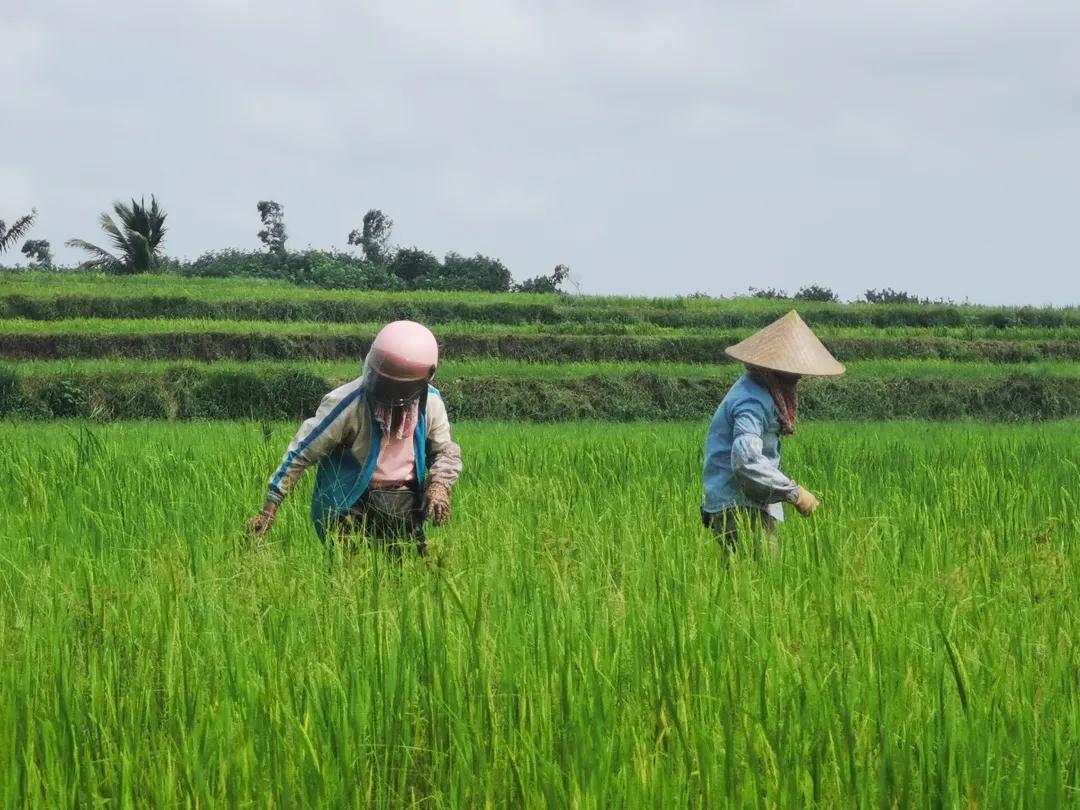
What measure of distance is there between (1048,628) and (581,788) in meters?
1.55

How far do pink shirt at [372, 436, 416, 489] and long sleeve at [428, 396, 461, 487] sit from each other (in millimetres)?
74

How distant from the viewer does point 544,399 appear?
14539 millimetres

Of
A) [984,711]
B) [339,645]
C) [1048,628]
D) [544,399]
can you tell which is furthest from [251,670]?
[544,399]

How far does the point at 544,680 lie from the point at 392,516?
1.72 m

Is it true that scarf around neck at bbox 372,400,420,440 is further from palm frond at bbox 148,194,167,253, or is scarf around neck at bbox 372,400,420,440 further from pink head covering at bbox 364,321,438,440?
palm frond at bbox 148,194,167,253

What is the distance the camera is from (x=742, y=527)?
12.0ft

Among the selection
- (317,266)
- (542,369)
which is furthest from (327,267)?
(542,369)

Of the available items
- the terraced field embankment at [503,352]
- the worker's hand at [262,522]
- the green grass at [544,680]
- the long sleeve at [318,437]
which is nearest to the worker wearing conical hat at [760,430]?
the green grass at [544,680]

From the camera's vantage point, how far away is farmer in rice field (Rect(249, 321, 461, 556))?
145 inches

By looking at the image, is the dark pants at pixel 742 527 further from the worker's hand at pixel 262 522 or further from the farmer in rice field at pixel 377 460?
the worker's hand at pixel 262 522

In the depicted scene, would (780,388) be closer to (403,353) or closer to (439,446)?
(439,446)

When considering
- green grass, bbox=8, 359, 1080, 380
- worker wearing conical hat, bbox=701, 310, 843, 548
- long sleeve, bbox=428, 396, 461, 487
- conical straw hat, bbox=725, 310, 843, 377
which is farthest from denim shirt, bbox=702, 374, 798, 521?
green grass, bbox=8, 359, 1080, 380

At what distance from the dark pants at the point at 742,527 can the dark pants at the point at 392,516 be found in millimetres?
943

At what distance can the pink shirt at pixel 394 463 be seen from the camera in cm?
381
